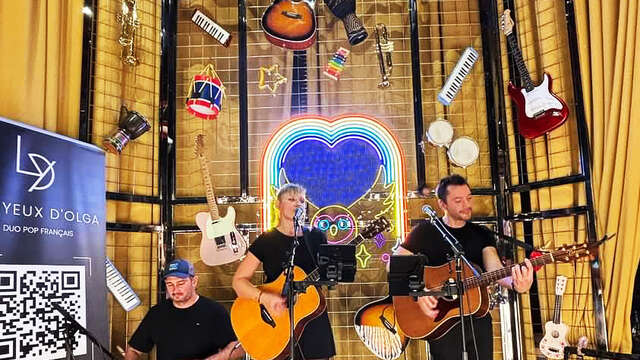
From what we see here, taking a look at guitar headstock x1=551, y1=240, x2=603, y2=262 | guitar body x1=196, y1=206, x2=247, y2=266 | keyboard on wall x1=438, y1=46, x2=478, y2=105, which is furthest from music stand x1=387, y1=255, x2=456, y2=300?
keyboard on wall x1=438, y1=46, x2=478, y2=105

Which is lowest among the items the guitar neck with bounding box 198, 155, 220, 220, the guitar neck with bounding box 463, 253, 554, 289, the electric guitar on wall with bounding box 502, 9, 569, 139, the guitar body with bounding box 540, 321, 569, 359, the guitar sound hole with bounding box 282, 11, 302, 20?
the guitar body with bounding box 540, 321, 569, 359

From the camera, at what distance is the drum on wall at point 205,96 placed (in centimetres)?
554

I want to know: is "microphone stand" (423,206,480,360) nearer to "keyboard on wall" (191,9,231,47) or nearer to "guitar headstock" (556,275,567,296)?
"guitar headstock" (556,275,567,296)

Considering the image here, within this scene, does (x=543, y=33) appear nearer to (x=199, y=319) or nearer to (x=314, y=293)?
(x=314, y=293)

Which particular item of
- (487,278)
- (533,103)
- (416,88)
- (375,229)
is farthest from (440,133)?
(487,278)

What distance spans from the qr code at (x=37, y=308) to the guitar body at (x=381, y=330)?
2320 millimetres

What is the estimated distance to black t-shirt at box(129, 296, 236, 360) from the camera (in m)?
4.42

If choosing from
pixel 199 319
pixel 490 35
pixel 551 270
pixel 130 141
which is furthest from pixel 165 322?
pixel 490 35

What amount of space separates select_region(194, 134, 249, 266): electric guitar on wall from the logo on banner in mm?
1587

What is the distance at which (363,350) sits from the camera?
5277 millimetres

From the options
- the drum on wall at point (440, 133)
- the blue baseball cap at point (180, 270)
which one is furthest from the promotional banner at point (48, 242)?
the drum on wall at point (440, 133)

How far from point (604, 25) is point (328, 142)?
2.54m

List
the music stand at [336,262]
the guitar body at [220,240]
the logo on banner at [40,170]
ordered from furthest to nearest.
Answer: the guitar body at [220,240], the music stand at [336,262], the logo on banner at [40,170]

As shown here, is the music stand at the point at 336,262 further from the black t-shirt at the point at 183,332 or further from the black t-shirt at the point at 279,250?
the black t-shirt at the point at 183,332
